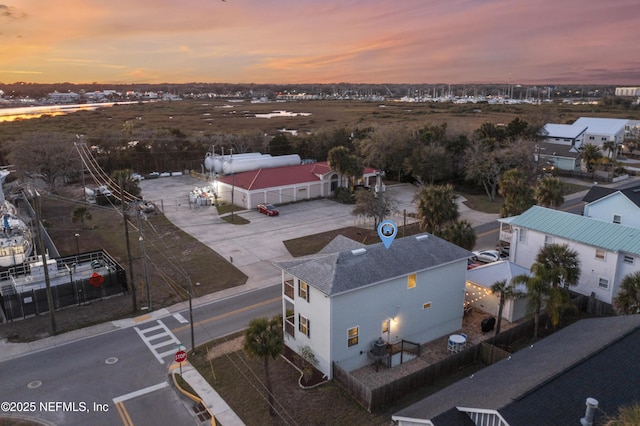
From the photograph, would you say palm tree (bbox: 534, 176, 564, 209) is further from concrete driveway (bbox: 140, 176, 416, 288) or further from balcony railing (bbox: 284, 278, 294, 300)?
balcony railing (bbox: 284, 278, 294, 300)

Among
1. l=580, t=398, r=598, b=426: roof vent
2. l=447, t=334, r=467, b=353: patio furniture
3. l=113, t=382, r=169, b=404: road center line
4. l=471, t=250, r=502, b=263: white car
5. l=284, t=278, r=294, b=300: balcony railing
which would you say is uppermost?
l=580, t=398, r=598, b=426: roof vent

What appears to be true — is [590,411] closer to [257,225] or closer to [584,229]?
[584,229]

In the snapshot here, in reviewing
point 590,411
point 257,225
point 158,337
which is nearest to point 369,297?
point 590,411

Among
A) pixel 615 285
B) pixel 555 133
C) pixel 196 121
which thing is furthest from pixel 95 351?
pixel 196 121

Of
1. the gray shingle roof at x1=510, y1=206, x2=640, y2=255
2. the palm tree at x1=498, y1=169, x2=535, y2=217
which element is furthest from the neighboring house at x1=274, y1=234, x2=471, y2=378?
the palm tree at x1=498, y1=169, x2=535, y2=217

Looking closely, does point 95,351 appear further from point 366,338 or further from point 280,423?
point 366,338

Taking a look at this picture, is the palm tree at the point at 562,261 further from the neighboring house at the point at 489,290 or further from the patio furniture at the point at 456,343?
the patio furniture at the point at 456,343
